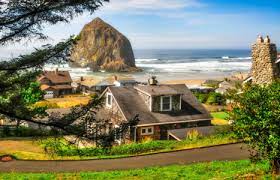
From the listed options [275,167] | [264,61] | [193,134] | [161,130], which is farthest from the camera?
[161,130]

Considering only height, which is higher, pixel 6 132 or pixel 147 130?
pixel 147 130

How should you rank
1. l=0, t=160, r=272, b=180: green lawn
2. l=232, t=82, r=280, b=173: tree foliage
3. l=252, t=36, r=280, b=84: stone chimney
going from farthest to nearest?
l=252, t=36, r=280, b=84: stone chimney → l=0, t=160, r=272, b=180: green lawn → l=232, t=82, r=280, b=173: tree foliage

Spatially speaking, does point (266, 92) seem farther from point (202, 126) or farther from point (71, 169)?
point (202, 126)

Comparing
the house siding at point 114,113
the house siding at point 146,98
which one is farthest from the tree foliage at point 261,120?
the house siding at point 146,98

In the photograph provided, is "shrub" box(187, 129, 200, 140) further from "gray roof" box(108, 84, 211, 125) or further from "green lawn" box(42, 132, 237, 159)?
"gray roof" box(108, 84, 211, 125)

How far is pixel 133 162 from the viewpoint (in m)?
23.9

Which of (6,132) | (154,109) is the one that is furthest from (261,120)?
(6,132)

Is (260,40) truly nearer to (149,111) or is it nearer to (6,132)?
(149,111)

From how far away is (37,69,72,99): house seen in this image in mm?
82688

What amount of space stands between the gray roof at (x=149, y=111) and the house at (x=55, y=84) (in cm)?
4787

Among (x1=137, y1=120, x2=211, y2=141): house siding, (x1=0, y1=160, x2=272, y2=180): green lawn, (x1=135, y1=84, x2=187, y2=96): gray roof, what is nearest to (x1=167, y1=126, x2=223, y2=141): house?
(x1=137, y1=120, x2=211, y2=141): house siding

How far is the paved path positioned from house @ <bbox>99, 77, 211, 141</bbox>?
8.43 m

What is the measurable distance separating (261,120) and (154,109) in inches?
819

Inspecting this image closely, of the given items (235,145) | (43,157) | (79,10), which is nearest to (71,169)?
(43,157)
